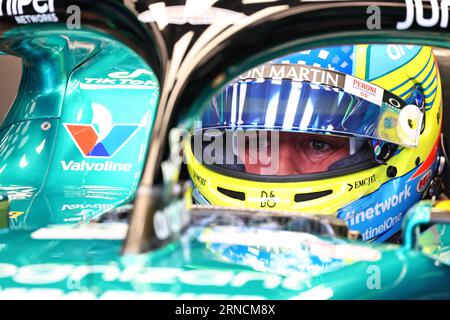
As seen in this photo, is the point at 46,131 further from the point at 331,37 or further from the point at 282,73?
the point at 331,37

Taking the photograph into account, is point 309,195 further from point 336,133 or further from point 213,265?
point 213,265

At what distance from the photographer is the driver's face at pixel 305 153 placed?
162 centimetres

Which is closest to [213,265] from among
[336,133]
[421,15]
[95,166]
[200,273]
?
[200,273]

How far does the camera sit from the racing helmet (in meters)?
1.46

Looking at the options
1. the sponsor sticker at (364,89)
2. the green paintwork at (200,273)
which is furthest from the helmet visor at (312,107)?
the green paintwork at (200,273)

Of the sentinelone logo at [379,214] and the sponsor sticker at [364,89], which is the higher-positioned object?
the sponsor sticker at [364,89]

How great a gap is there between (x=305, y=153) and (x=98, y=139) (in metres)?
0.59

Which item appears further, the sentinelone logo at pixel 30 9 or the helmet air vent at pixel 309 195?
the helmet air vent at pixel 309 195

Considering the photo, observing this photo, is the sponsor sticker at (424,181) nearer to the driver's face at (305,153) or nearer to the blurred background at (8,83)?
the driver's face at (305,153)

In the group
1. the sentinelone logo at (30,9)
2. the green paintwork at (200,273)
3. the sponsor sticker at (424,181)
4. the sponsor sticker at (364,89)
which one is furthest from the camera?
the sponsor sticker at (424,181)

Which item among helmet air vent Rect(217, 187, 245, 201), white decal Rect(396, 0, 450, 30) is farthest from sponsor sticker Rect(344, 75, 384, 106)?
white decal Rect(396, 0, 450, 30)

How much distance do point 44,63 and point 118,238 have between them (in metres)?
0.87

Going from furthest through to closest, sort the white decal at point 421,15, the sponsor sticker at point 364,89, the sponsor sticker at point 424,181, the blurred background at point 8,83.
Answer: the blurred background at point 8,83 → the sponsor sticker at point 424,181 → the sponsor sticker at point 364,89 → the white decal at point 421,15
